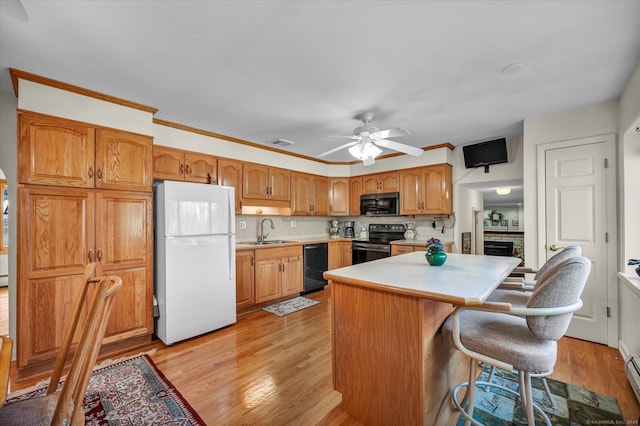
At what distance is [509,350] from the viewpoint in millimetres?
1310

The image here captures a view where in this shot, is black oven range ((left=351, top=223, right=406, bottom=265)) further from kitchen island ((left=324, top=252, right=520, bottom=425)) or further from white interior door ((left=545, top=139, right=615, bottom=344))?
kitchen island ((left=324, top=252, right=520, bottom=425))

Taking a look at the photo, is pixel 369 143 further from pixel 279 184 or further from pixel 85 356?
pixel 85 356

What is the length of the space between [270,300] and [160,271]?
1.64 metres

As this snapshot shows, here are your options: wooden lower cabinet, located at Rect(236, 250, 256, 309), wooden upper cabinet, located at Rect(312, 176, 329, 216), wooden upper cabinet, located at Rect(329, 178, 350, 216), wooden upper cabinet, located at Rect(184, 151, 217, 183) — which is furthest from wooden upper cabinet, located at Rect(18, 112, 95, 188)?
wooden upper cabinet, located at Rect(329, 178, 350, 216)

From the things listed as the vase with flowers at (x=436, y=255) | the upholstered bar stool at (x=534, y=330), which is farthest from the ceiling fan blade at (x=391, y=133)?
the upholstered bar stool at (x=534, y=330)

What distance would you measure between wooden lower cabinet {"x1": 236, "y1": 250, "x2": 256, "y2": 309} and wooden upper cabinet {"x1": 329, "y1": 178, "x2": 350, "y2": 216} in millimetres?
2134

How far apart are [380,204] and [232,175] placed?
2.60 meters

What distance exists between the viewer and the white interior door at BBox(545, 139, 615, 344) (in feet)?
8.99

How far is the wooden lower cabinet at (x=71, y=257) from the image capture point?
2.19 meters

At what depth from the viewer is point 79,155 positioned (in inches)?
95.3

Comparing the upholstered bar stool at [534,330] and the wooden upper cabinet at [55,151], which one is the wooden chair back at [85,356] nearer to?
the upholstered bar stool at [534,330]

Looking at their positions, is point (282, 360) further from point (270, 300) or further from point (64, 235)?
point (64, 235)

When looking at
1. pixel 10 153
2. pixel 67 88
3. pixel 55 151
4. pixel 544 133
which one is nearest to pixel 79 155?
pixel 55 151

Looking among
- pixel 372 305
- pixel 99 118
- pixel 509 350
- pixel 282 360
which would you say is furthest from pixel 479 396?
pixel 99 118
